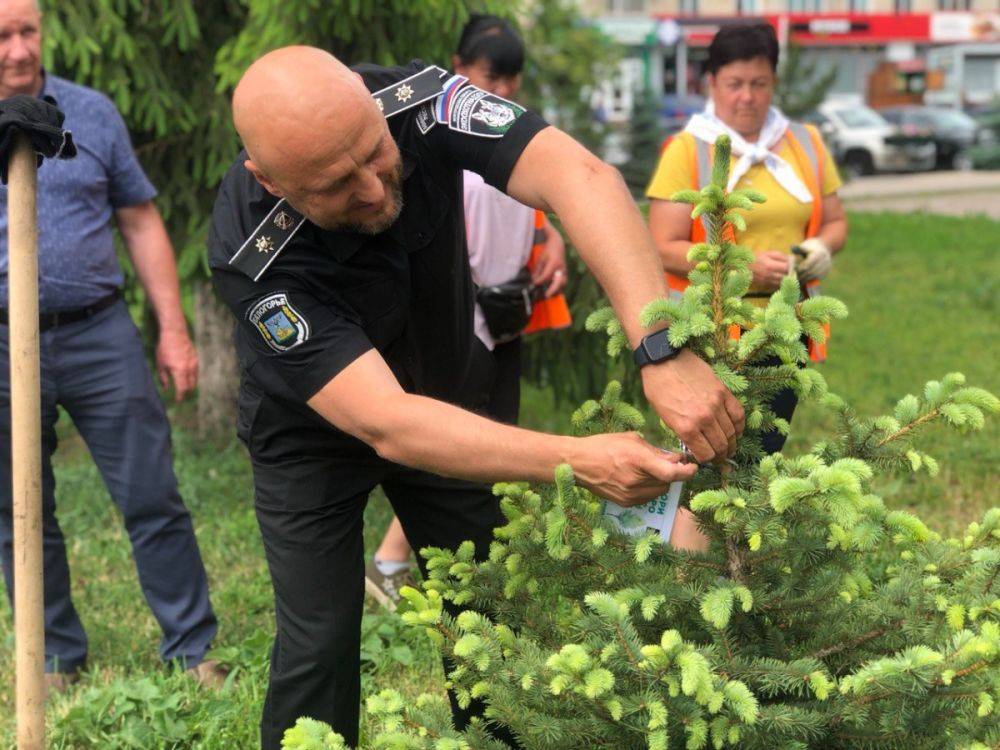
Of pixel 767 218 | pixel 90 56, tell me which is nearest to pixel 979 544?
pixel 767 218

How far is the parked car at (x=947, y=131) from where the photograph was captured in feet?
83.6

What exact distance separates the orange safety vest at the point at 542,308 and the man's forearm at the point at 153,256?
1.23 metres

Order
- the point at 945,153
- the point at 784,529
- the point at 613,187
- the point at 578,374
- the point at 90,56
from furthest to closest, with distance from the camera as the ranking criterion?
the point at 945,153 < the point at 578,374 < the point at 90,56 < the point at 613,187 < the point at 784,529

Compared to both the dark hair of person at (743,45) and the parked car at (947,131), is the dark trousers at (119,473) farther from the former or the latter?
the parked car at (947,131)

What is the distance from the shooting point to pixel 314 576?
2.86 m

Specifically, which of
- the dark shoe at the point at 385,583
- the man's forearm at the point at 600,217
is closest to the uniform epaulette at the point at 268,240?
the man's forearm at the point at 600,217

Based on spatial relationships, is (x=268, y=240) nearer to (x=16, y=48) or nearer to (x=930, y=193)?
(x=16, y=48)

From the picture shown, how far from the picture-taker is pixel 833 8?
147 feet

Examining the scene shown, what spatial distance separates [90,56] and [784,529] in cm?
477

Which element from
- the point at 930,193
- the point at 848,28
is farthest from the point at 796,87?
the point at 848,28

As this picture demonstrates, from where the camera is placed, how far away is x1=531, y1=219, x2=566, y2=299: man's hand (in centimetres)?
452

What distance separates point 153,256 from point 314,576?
176 cm

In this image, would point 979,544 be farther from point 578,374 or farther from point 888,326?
point 888,326

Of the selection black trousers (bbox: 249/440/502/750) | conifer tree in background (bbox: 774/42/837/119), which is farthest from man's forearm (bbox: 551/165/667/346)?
conifer tree in background (bbox: 774/42/837/119)
